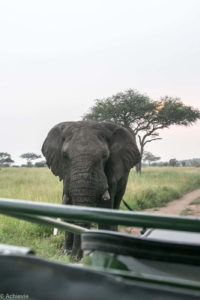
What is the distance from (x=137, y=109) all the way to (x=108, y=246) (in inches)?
948

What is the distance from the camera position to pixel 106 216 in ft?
2.24

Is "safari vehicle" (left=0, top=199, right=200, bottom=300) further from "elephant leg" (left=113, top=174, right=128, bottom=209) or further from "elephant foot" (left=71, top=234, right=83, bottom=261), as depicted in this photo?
"elephant leg" (left=113, top=174, right=128, bottom=209)

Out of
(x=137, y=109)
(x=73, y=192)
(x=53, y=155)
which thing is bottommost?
(x=73, y=192)

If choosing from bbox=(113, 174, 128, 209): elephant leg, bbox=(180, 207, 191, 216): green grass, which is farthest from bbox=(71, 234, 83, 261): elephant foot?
bbox=(180, 207, 191, 216): green grass

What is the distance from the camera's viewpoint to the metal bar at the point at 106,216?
25.4 inches

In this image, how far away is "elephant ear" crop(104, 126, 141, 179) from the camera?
5535 mm

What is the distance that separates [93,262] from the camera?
0.89 m

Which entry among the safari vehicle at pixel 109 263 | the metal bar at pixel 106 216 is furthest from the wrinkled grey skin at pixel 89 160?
the metal bar at pixel 106 216

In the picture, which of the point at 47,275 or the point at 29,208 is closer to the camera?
the point at 47,275

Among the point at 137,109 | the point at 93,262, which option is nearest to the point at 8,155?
the point at 137,109

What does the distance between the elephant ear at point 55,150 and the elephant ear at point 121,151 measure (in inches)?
26.0

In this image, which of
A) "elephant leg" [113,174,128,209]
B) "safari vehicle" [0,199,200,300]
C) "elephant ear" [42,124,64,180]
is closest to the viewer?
"safari vehicle" [0,199,200,300]

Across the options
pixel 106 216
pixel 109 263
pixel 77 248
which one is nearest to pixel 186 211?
pixel 77 248

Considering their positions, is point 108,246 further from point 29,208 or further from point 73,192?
point 73,192
